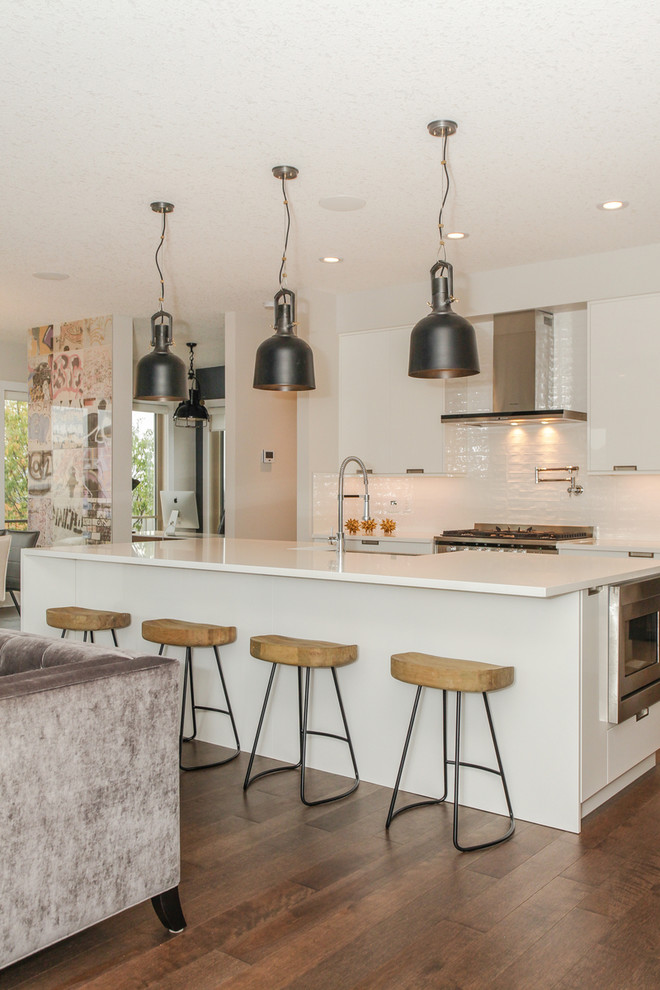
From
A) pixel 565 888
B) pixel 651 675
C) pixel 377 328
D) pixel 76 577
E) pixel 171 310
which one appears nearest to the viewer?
pixel 565 888

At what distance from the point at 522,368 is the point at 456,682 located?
10.8ft

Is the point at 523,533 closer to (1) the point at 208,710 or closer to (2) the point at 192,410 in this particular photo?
(1) the point at 208,710

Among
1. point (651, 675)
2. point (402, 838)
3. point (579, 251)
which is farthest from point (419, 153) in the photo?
point (402, 838)

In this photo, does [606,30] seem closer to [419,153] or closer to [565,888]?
[419,153]

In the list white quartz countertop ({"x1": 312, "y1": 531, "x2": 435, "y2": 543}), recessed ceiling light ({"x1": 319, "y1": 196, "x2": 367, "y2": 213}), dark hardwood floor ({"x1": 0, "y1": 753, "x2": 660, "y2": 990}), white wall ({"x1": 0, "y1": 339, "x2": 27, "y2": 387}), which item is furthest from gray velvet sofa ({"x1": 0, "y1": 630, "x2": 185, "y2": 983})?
white wall ({"x1": 0, "y1": 339, "x2": 27, "y2": 387})

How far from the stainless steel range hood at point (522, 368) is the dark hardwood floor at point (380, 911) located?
9.91 ft

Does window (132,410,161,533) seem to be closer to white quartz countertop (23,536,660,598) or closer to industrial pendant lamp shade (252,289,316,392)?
white quartz countertop (23,536,660,598)

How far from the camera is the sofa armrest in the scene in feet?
6.35

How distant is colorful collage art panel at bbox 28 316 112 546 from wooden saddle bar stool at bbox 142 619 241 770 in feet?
11.0

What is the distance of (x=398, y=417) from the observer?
6.34 metres

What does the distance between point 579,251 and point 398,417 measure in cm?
175

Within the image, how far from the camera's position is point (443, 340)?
3.39 meters

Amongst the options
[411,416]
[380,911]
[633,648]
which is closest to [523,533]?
[411,416]

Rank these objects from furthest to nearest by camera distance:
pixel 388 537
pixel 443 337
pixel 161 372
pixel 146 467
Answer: pixel 146 467 < pixel 388 537 < pixel 161 372 < pixel 443 337
